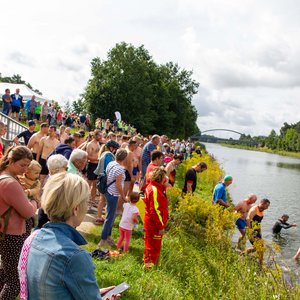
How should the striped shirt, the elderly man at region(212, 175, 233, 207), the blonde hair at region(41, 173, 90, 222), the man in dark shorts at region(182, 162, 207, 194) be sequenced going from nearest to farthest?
the blonde hair at region(41, 173, 90, 222) → the striped shirt → the man in dark shorts at region(182, 162, 207, 194) → the elderly man at region(212, 175, 233, 207)

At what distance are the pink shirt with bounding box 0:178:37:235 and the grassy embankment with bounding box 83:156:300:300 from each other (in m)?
2.10

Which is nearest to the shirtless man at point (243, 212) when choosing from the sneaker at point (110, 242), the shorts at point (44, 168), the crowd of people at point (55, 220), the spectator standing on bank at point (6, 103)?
the crowd of people at point (55, 220)

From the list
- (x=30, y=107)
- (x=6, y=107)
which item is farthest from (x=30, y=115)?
(x=6, y=107)

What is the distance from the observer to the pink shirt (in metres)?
3.38

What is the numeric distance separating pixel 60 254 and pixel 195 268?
4818mm

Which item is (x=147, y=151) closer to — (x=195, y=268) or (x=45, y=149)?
(x=45, y=149)

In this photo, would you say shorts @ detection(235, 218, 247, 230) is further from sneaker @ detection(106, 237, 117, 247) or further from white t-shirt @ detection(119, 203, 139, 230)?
sneaker @ detection(106, 237, 117, 247)

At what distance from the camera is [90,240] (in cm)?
709

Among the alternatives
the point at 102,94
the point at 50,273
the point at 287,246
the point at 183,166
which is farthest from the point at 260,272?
the point at 102,94

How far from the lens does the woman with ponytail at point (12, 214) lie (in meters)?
3.40

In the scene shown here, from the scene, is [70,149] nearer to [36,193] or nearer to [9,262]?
[36,193]

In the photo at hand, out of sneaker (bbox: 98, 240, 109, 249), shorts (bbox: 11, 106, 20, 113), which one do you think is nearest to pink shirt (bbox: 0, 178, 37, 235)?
sneaker (bbox: 98, 240, 109, 249)

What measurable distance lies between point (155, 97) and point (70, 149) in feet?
167

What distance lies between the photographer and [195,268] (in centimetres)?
631
